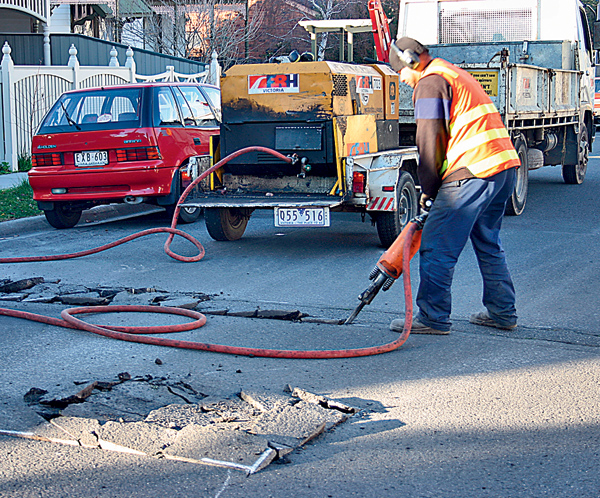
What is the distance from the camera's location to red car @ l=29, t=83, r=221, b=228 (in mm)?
9414

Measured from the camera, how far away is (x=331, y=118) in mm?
7789

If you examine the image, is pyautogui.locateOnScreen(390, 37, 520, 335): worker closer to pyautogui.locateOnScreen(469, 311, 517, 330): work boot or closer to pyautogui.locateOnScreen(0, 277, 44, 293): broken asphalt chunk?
pyautogui.locateOnScreen(469, 311, 517, 330): work boot

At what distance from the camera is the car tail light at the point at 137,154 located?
943 centimetres

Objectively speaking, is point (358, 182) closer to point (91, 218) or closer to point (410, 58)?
point (410, 58)

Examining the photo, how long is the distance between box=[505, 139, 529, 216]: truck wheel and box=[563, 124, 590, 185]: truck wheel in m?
3.16

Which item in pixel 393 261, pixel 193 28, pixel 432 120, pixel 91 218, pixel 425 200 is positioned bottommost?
pixel 91 218

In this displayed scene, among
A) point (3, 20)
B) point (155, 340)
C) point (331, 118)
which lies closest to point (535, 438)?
point (155, 340)

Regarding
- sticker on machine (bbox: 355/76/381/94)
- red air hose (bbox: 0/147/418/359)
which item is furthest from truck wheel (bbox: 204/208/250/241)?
red air hose (bbox: 0/147/418/359)

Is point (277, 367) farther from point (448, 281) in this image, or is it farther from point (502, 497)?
point (502, 497)

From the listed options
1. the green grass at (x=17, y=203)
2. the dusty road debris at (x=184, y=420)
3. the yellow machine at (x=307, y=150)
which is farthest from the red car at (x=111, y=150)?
the dusty road debris at (x=184, y=420)

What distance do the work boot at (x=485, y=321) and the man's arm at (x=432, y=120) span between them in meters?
1.06

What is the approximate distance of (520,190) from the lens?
1104 centimetres

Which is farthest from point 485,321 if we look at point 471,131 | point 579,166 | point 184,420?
point 579,166

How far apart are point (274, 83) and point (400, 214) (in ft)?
6.37
